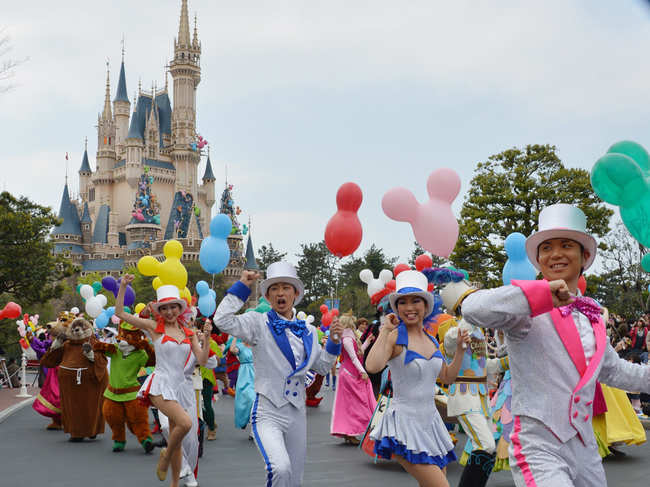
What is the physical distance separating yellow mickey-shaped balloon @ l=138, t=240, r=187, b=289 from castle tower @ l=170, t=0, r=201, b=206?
295 ft

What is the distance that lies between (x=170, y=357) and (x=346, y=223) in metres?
2.26

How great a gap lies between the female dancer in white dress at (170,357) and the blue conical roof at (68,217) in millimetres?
93716

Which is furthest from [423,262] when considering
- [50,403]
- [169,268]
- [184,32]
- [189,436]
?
[184,32]

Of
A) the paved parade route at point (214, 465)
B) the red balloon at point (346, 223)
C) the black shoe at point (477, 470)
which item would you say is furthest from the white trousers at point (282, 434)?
the paved parade route at point (214, 465)

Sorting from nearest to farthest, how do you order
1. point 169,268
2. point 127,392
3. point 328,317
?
point 169,268 → point 127,392 → point 328,317

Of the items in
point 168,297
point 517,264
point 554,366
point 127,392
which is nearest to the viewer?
point 554,366

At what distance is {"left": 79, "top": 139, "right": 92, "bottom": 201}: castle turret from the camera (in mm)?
103062

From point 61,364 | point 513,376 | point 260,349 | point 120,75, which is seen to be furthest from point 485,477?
point 120,75

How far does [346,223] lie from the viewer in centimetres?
681

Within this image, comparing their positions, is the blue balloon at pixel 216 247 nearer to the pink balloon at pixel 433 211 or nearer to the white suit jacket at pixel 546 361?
the pink balloon at pixel 433 211

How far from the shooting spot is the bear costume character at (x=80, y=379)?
11227 mm

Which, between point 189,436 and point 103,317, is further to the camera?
point 103,317

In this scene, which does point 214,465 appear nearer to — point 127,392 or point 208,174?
point 127,392

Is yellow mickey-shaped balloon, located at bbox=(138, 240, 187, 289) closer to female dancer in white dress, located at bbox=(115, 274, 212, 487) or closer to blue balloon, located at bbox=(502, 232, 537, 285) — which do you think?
female dancer in white dress, located at bbox=(115, 274, 212, 487)
